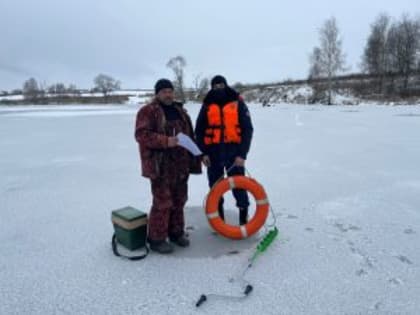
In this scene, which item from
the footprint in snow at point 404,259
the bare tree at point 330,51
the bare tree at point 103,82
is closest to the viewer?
the footprint in snow at point 404,259

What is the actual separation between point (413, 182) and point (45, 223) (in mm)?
4378

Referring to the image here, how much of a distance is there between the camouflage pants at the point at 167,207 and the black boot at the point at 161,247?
0.03 m

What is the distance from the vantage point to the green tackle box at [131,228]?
8.41 ft

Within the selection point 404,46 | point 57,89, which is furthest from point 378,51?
point 57,89

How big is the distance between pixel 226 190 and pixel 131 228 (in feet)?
2.62

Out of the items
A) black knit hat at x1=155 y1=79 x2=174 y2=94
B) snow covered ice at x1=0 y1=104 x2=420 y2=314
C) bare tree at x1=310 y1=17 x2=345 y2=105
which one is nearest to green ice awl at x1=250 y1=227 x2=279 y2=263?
snow covered ice at x1=0 y1=104 x2=420 y2=314

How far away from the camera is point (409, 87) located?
106ft

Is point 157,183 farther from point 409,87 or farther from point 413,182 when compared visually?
Result: point 409,87

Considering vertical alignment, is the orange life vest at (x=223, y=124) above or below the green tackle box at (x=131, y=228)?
above

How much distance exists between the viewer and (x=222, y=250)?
8.68 feet

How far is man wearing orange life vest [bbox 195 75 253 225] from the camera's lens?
2.70 meters

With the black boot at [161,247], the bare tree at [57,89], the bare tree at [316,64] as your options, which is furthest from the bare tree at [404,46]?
the bare tree at [57,89]

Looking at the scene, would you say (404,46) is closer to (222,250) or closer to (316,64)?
(316,64)

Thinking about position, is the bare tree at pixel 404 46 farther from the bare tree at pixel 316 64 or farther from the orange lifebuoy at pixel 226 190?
the orange lifebuoy at pixel 226 190
